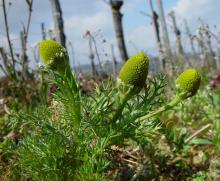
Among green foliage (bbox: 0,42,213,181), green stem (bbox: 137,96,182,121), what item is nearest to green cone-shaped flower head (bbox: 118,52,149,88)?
green foliage (bbox: 0,42,213,181)

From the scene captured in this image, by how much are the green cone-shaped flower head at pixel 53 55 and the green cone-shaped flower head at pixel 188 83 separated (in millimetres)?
414

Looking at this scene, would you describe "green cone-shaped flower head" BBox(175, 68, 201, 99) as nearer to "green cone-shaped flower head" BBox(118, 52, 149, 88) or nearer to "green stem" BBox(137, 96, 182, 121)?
"green stem" BBox(137, 96, 182, 121)

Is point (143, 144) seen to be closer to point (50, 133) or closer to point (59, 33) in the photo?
point (50, 133)

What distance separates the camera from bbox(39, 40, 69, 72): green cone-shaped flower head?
1.75 metres

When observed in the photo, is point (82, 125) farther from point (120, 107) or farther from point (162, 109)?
point (162, 109)

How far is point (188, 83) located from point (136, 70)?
0.83ft

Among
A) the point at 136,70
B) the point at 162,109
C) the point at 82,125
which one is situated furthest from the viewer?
the point at 162,109

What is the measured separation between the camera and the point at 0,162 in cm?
221

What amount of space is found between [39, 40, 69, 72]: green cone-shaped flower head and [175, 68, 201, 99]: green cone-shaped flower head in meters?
0.41

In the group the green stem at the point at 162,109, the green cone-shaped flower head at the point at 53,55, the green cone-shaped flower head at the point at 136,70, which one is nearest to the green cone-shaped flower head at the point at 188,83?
the green stem at the point at 162,109

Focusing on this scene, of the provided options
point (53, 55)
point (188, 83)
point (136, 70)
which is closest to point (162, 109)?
point (188, 83)

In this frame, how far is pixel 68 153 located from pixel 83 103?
7.4 inches

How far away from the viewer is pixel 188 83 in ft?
5.97

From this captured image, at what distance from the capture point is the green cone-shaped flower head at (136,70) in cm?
165
